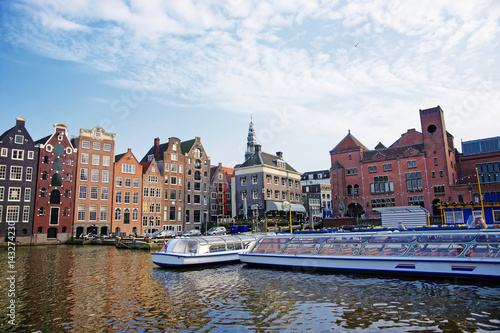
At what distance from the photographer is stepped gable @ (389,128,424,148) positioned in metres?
73.9

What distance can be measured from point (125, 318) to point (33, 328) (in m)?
3.27

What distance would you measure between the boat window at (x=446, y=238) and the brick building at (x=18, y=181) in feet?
190

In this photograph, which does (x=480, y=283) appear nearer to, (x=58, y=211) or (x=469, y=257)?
(x=469, y=257)

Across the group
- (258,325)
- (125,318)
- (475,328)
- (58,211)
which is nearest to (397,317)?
(475,328)

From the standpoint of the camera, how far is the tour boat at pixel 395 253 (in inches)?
744

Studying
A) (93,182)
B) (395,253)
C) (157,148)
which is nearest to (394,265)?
(395,253)

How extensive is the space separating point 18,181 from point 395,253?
59221 mm

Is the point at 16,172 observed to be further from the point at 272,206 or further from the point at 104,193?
the point at 272,206

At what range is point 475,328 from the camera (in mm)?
11672

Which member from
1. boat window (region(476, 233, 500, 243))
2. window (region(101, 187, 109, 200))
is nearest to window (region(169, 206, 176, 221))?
window (region(101, 187, 109, 200))

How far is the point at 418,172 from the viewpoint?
68.8 m

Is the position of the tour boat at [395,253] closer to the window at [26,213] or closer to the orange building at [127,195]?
the orange building at [127,195]

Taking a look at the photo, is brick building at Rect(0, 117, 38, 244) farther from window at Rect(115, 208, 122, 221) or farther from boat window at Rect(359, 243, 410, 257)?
boat window at Rect(359, 243, 410, 257)

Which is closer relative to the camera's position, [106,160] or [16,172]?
[16,172]
